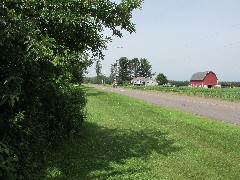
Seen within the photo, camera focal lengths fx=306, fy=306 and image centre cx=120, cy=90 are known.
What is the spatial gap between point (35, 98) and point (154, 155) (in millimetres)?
4958

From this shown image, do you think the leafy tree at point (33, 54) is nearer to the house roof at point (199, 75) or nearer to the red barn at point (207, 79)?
the red barn at point (207, 79)

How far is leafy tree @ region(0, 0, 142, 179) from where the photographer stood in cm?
453

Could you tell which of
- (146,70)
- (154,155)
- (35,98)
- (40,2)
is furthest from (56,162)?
(146,70)

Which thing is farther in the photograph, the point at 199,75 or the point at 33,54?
the point at 199,75

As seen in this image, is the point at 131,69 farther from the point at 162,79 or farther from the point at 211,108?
the point at 211,108

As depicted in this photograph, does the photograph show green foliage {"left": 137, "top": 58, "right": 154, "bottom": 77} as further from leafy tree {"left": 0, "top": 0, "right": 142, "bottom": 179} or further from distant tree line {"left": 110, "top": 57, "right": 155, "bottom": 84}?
leafy tree {"left": 0, "top": 0, "right": 142, "bottom": 179}

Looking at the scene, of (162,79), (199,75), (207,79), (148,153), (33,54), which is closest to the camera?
(33,54)

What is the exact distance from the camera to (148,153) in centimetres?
942

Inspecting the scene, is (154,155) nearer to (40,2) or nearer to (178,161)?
(178,161)

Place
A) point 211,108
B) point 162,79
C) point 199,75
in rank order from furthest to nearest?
point 162,79, point 199,75, point 211,108

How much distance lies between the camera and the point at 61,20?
678cm

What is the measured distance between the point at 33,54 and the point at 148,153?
5.83m

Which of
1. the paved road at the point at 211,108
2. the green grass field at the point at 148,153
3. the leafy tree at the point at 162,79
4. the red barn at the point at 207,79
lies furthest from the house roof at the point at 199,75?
the green grass field at the point at 148,153

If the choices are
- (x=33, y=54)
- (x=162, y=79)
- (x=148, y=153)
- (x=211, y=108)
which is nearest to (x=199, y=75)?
(x=162, y=79)
